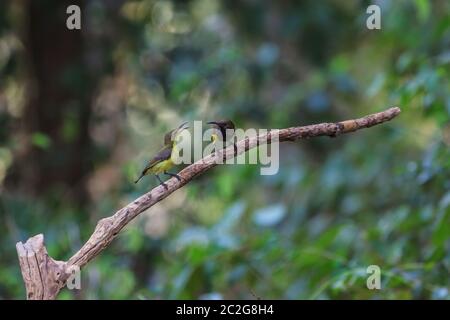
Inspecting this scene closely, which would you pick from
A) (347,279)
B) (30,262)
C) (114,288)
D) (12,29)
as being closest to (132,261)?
(114,288)

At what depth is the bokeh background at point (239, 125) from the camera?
3971 millimetres

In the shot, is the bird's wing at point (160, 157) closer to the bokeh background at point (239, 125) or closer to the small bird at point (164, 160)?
the small bird at point (164, 160)

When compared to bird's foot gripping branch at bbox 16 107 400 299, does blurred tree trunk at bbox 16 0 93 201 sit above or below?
above

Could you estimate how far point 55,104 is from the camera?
6730 mm

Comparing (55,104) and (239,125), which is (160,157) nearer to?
(239,125)

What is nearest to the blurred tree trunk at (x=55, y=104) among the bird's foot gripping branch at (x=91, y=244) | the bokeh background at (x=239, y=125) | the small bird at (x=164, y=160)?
the bokeh background at (x=239, y=125)

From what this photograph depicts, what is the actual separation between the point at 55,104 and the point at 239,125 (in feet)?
5.64

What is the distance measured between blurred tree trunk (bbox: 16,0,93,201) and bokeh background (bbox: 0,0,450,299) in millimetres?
16

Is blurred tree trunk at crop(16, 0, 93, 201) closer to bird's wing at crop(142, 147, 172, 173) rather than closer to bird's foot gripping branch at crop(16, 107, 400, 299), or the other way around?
bird's wing at crop(142, 147, 172, 173)

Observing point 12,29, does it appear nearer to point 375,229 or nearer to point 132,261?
point 132,261

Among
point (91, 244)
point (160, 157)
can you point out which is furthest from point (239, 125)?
point (91, 244)

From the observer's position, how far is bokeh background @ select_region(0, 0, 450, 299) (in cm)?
397

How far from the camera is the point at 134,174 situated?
457cm

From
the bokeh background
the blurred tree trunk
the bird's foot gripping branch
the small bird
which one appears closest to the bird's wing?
the small bird
